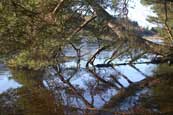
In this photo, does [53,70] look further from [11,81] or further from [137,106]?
[137,106]

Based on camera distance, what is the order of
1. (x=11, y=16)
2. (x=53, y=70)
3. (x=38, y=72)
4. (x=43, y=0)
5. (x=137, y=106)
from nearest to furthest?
1. (x=11, y=16)
2. (x=43, y=0)
3. (x=137, y=106)
4. (x=53, y=70)
5. (x=38, y=72)

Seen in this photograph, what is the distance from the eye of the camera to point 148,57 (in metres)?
21.7

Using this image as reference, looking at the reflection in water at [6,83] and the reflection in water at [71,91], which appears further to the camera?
the reflection in water at [6,83]

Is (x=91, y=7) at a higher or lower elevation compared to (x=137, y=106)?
higher

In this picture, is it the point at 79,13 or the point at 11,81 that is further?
the point at 11,81

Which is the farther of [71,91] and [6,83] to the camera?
[6,83]

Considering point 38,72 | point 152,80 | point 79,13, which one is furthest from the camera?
point 38,72

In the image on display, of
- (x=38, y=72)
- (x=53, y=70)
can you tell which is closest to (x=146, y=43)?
(x=53, y=70)

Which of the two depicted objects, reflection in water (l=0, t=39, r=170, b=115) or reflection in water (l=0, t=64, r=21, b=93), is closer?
reflection in water (l=0, t=39, r=170, b=115)

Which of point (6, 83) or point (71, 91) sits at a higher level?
point (71, 91)

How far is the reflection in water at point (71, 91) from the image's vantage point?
10482 mm

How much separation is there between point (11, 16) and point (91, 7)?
3.80 metres

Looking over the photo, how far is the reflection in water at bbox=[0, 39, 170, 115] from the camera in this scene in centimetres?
1048

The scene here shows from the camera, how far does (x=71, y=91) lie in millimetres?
13273
